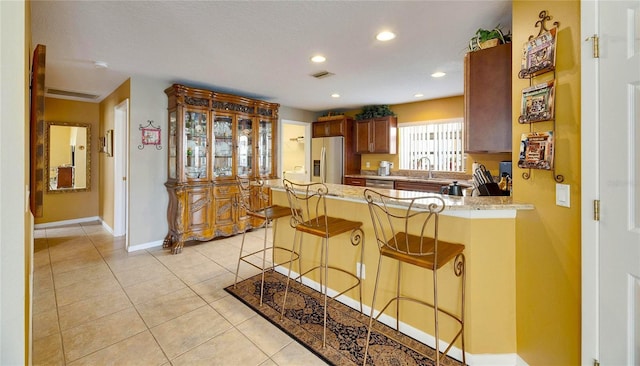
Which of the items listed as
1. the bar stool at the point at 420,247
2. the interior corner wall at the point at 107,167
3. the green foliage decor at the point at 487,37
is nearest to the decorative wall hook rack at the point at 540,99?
the green foliage decor at the point at 487,37

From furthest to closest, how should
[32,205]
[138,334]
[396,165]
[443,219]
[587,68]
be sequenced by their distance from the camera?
[396,165]
[138,334]
[443,219]
[32,205]
[587,68]

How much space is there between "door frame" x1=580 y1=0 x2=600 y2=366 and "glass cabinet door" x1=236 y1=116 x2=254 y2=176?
4158 millimetres

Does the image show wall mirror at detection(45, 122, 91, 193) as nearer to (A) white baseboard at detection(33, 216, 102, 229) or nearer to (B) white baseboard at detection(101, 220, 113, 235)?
(A) white baseboard at detection(33, 216, 102, 229)

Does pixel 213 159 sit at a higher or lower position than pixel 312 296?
higher

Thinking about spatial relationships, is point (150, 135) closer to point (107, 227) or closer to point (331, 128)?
point (107, 227)

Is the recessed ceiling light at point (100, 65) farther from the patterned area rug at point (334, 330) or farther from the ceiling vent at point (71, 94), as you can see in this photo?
the patterned area rug at point (334, 330)

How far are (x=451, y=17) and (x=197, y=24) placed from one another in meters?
2.03

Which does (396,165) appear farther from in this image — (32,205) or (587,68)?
(32,205)

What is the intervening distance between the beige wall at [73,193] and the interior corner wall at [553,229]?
6742 millimetres

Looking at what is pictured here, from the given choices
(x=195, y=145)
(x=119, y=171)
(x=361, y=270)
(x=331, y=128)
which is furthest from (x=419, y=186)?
(x=119, y=171)

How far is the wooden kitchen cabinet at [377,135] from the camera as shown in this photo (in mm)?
5477

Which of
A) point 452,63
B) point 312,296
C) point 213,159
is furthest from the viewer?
point 213,159

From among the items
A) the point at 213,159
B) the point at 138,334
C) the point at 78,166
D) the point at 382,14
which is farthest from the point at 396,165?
the point at 78,166
